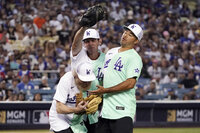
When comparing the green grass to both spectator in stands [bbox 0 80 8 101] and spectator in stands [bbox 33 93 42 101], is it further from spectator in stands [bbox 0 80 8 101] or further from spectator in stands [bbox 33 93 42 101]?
spectator in stands [bbox 0 80 8 101]

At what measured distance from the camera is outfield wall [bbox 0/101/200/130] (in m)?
12.7

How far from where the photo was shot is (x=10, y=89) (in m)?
13.3

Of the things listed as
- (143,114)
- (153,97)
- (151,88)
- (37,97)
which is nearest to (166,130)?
(143,114)

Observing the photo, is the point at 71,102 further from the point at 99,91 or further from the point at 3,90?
the point at 3,90

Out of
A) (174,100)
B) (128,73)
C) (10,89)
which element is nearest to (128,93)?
(128,73)

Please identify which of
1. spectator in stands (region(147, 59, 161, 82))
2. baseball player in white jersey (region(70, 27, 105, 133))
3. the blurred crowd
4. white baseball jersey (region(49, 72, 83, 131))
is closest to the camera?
white baseball jersey (region(49, 72, 83, 131))

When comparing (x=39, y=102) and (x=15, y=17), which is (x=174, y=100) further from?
(x=15, y=17)

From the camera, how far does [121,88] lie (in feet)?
19.5

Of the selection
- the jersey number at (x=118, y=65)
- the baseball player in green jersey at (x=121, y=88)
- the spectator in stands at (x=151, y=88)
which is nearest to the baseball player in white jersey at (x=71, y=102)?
the baseball player in green jersey at (x=121, y=88)

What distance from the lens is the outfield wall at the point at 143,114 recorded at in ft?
41.6

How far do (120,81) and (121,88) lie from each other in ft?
0.48

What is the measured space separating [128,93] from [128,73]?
27 cm

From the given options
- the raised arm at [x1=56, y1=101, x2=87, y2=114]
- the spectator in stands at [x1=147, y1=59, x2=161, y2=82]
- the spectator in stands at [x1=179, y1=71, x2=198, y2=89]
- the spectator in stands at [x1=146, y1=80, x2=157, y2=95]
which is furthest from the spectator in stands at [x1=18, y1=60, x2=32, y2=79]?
the raised arm at [x1=56, y1=101, x2=87, y2=114]

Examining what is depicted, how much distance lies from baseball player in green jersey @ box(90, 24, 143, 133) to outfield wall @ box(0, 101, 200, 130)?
6.79m
